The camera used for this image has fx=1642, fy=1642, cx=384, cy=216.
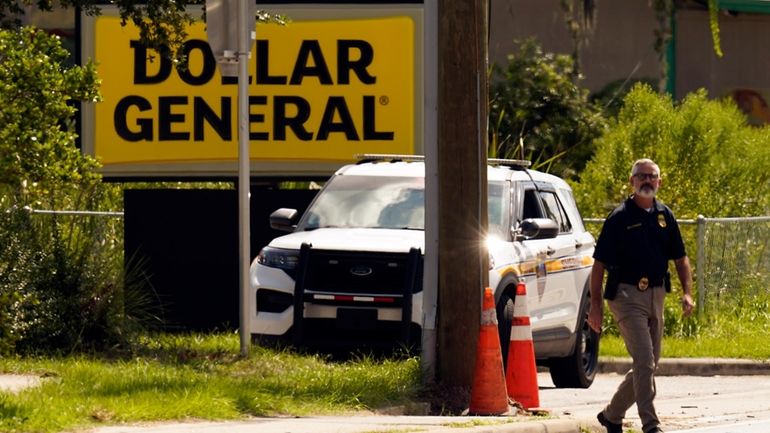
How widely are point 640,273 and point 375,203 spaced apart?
488 centimetres

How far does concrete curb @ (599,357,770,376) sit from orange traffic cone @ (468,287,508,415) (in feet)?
18.6

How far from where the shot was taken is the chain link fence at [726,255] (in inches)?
785

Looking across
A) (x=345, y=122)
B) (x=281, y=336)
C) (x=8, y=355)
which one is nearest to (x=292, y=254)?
(x=281, y=336)

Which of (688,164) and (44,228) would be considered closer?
(44,228)

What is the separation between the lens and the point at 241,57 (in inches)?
561

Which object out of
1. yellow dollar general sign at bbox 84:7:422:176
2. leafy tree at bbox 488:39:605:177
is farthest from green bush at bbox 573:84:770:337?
yellow dollar general sign at bbox 84:7:422:176

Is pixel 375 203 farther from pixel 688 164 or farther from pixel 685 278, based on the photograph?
pixel 688 164

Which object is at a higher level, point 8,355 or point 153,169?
point 153,169

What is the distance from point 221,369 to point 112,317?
2045mm

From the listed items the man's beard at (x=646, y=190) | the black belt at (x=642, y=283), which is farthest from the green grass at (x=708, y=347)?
the man's beard at (x=646, y=190)

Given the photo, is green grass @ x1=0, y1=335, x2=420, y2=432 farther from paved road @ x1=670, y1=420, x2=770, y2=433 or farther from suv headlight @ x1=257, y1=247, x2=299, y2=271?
paved road @ x1=670, y1=420, x2=770, y2=433

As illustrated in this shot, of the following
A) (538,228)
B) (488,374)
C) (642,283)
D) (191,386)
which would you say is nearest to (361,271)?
(538,228)

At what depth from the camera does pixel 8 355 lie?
13695 mm

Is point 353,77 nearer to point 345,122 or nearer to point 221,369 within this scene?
point 345,122
